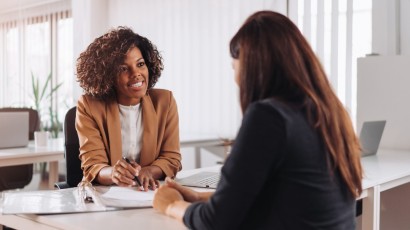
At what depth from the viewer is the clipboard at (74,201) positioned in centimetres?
130

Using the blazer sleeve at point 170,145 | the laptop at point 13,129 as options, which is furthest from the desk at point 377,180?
the laptop at point 13,129

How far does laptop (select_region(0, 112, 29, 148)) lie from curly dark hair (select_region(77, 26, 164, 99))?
1.23m

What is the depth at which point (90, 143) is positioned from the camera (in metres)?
1.83

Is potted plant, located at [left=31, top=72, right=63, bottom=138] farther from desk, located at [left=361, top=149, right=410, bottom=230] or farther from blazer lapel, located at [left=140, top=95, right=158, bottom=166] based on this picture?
desk, located at [left=361, top=149, right=410, bottom=230]

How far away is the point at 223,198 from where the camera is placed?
931mm

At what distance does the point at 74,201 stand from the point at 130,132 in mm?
589

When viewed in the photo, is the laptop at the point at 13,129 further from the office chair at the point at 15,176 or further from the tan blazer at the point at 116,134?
the tan blazer at the point at 116,134

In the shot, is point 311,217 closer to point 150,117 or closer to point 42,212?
point 42,212

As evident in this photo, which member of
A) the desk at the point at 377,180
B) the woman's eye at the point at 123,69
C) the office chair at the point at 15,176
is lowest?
the office chair at the point at 15,176

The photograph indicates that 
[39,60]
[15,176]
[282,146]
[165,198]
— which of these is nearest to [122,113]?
[165,198]

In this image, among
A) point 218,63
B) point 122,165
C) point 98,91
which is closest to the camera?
point 122,165

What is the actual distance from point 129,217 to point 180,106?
11.2 ft

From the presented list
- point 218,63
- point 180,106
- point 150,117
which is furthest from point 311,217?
point 180,106

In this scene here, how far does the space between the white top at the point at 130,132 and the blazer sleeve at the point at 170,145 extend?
0.32 ft
